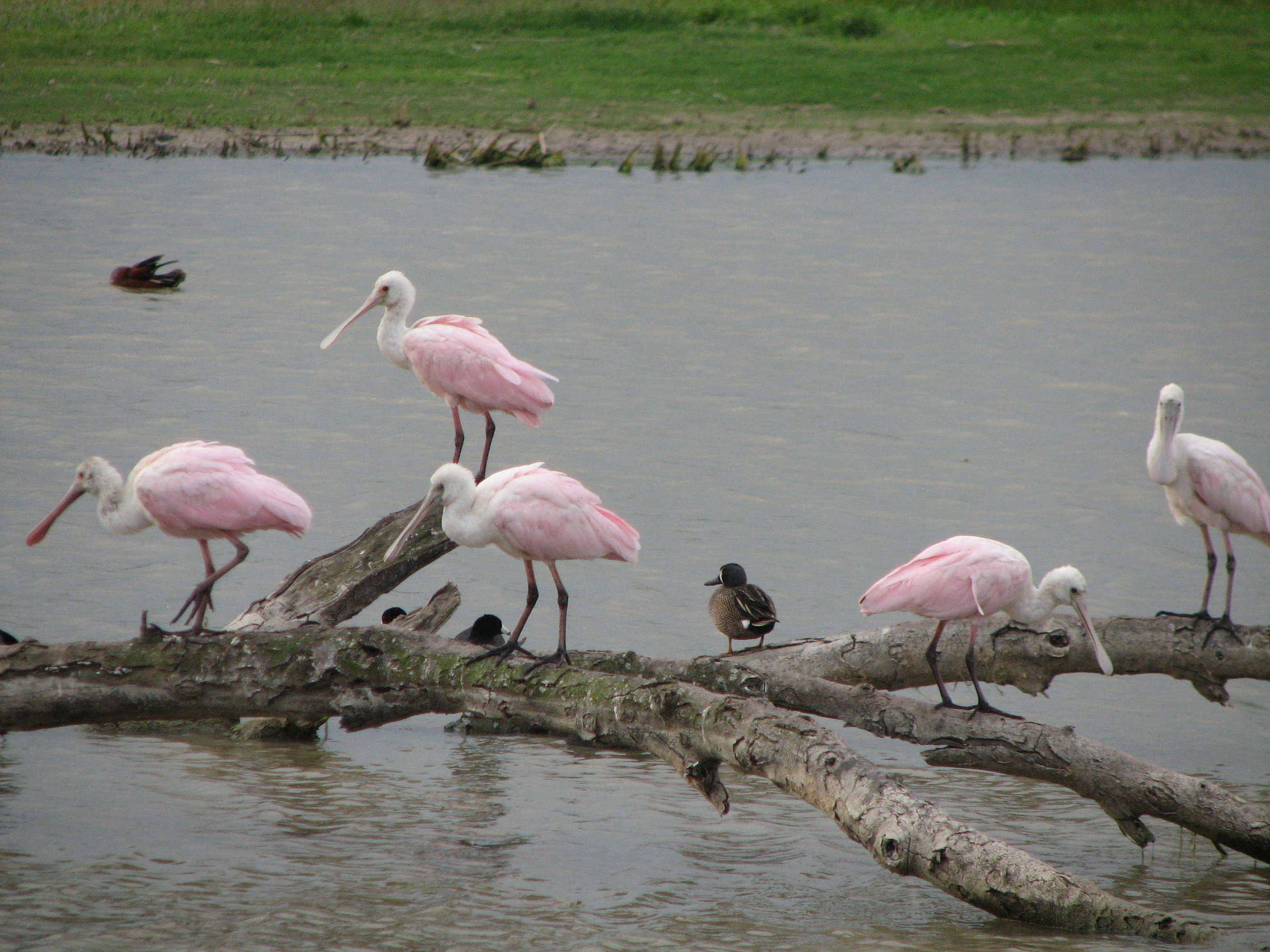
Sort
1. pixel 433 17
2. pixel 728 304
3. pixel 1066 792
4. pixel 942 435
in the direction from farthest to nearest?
pixel 433 17 < pixel 728 304 < pixel 942 435 < pixel 1066 792

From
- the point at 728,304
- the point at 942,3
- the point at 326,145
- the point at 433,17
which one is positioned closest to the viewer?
the point at 728,304

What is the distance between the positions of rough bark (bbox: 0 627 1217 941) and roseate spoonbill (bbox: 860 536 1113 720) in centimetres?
113

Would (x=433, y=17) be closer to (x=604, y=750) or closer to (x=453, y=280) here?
(x=453, y=280)

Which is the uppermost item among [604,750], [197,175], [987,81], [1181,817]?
[987,81]

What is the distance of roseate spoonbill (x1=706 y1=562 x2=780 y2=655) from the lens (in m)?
8.04

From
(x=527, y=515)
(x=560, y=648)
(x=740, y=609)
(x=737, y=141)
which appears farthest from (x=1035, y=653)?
(x=737, y=141)

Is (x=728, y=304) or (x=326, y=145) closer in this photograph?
(x=728, y=304)

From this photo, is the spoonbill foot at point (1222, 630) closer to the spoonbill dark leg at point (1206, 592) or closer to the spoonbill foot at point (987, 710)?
the spoonbill dark leg at point (1206, 592)

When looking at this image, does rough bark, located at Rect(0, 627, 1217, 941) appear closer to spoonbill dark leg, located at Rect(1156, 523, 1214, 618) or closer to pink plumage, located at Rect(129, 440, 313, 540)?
pink plumage, located at Rect(129, 440, 313, 540)

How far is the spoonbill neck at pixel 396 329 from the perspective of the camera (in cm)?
948

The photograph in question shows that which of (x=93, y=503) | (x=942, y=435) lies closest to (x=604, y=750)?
(x=93, y=503)

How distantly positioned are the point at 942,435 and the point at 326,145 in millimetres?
16429

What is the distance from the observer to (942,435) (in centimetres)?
1414

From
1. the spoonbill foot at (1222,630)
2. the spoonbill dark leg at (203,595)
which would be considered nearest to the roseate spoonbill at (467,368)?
the spoonbill dark leg at (203,595)
